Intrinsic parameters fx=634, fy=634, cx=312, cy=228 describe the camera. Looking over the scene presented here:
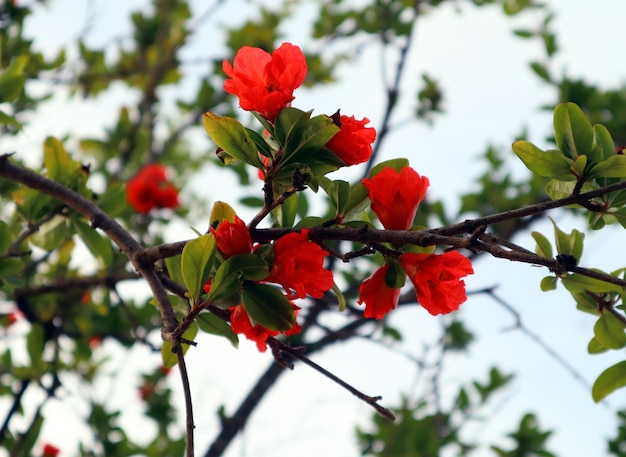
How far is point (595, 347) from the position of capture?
1.21 meters

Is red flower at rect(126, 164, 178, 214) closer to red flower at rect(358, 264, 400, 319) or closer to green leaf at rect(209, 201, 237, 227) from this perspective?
green leaf at rect(209, 201, 237, 227)

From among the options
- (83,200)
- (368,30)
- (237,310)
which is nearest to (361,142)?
(237,310)

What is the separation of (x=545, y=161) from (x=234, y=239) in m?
0.47

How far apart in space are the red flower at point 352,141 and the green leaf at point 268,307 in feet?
0.72

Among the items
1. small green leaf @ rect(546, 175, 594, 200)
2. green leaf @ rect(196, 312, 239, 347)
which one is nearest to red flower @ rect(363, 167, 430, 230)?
small green leaf @ rect(546, 175, 594, 200)

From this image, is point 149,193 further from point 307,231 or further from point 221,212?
point 307,231

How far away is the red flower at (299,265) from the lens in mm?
865

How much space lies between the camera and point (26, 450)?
6.36 ft

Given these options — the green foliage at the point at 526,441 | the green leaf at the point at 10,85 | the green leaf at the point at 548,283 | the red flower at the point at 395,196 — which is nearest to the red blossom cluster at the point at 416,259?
the red flower at the point at 395,196

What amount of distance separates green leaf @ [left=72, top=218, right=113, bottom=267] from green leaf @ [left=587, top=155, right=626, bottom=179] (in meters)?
1.11

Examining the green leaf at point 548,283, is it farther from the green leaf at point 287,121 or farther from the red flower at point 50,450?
the red flower at point 50,450

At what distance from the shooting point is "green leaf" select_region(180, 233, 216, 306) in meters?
0.88

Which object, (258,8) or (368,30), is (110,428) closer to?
(368,30)

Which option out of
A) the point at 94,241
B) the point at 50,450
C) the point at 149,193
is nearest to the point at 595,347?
the point at 94,241
